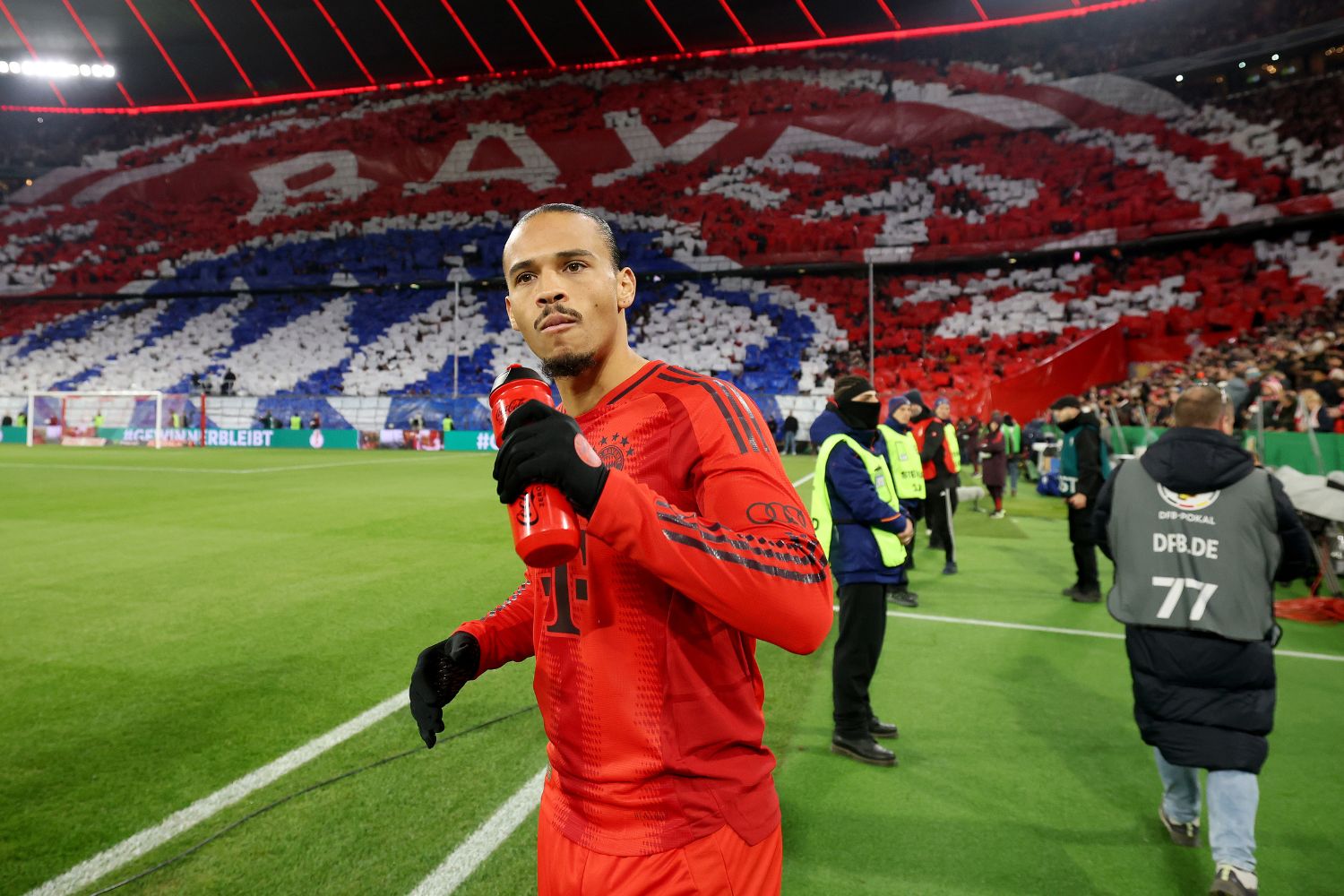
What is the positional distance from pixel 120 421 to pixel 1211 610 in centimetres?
3752

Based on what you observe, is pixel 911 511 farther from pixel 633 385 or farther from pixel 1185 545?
pixel 633 385

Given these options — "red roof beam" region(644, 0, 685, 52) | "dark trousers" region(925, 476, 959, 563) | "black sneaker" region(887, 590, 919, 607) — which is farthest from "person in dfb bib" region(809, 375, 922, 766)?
"red roof beam" region(644, 0, 685, 52)

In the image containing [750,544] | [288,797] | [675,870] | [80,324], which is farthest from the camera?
[80,324]

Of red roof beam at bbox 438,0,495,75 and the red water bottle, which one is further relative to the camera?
red roof beam at bbox 438,0,495,75

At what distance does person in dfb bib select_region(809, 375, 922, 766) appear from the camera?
402 centimetres

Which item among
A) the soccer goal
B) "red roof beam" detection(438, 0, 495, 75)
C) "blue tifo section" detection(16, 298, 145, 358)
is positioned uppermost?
"red roof beam" detection(438, 0, 495, 75)

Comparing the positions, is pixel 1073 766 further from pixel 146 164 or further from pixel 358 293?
pixel 146 164

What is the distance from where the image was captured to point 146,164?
150 ft

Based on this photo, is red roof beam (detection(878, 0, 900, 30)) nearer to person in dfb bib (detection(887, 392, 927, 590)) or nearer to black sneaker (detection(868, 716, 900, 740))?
person in dfb bib (detection(887, 392, 927, 590))

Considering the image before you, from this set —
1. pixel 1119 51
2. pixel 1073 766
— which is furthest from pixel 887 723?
pixel 1119 51

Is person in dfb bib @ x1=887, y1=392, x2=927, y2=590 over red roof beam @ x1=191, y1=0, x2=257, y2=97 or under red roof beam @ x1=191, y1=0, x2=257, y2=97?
under

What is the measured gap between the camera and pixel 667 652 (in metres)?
1.42

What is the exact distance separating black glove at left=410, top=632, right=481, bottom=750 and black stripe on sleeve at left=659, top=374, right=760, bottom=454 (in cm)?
81

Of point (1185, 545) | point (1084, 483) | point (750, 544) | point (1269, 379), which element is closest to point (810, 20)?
point (1269, 379)
